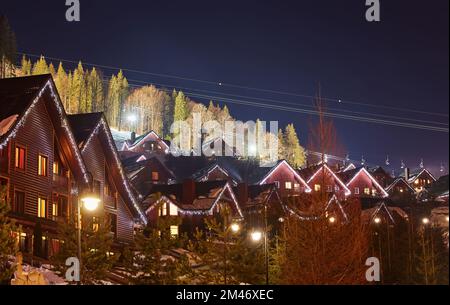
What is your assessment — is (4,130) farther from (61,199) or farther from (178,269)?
(178,269)

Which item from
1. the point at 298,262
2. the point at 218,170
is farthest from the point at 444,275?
the point at 218,170

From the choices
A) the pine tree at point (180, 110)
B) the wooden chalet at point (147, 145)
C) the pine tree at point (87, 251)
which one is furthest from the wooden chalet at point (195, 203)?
the pine tree at point (180, 110)

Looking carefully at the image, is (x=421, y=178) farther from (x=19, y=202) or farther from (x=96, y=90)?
(x=96, y=90)

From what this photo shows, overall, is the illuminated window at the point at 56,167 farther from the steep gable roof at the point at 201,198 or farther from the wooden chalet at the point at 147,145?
the wooden chalet at the point at 147,145

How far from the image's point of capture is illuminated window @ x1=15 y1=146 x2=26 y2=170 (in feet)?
135

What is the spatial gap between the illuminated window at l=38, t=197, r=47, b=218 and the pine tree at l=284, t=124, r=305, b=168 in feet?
412

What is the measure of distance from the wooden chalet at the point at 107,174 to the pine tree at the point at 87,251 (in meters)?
11.3

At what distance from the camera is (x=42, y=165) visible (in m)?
44.2

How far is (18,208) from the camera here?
41.3 meters

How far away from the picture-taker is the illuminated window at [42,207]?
4384 centimetres

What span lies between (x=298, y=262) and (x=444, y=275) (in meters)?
13.4

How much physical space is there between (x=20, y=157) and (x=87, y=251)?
31.4 ft

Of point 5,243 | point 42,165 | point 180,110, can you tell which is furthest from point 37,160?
point 180,110

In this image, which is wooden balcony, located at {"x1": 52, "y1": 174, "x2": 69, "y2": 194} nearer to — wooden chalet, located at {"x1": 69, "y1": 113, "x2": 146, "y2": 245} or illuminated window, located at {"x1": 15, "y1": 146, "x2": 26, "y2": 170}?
wooden chalet, located at {"x1": 69, "y1": 113, "x2": 146, "y2": 245}
